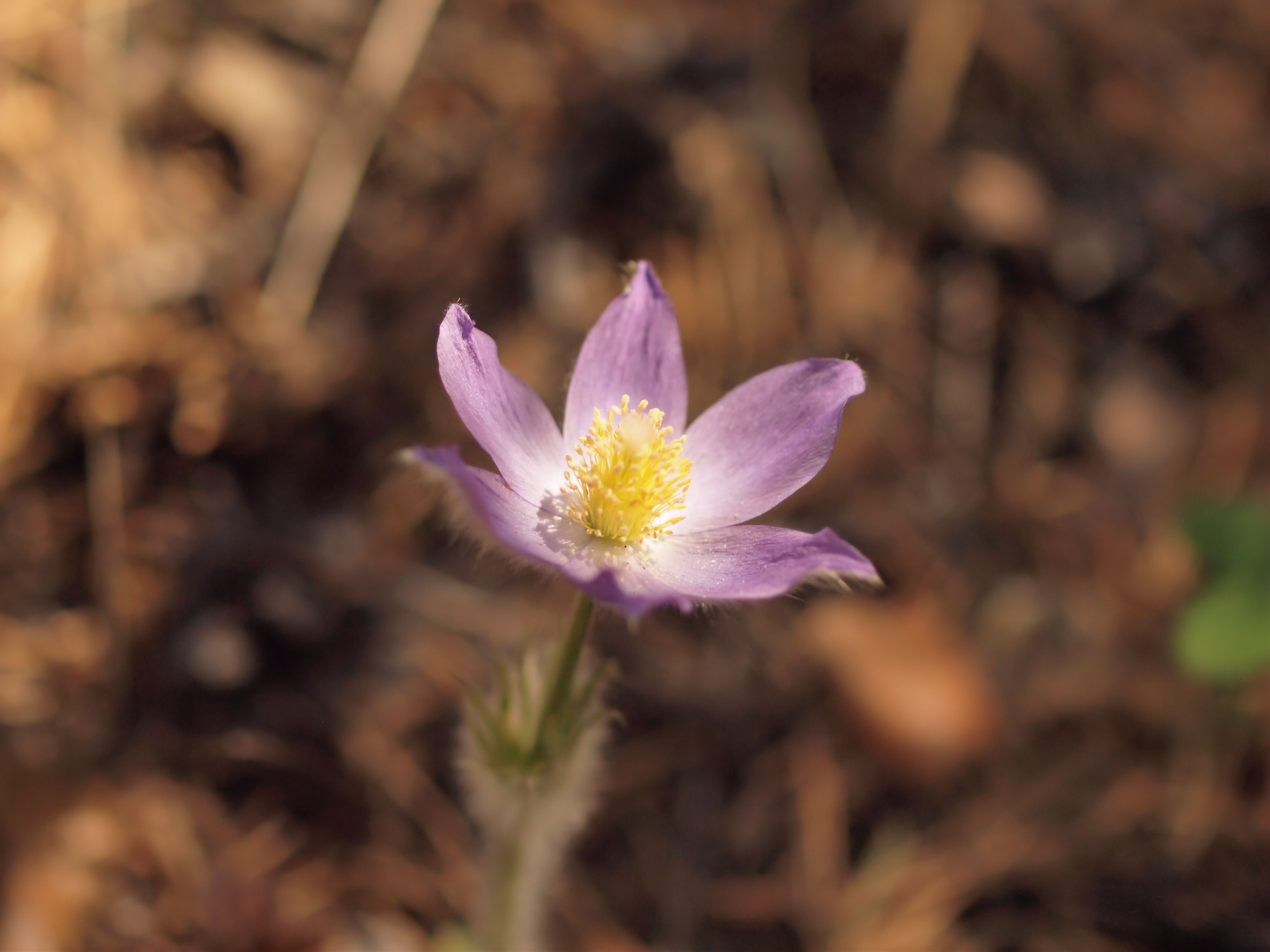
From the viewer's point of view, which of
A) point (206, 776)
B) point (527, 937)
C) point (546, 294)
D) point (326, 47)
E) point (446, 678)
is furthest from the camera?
point (326, 47)

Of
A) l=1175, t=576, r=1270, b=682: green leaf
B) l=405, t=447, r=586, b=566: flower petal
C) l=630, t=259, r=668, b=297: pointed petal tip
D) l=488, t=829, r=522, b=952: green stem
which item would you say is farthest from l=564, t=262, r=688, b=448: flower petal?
l=1175, t=576, r=1270, b=682: green leaf

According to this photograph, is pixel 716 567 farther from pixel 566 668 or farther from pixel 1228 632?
pixel 1228 632

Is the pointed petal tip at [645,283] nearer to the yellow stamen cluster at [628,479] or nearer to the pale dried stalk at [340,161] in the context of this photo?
the yellow stamen cluster at [628,479]

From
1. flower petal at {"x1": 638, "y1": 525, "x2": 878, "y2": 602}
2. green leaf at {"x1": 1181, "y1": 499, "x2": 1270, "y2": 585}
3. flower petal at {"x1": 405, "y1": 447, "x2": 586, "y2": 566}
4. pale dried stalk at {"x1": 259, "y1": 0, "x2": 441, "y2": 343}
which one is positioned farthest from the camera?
pale dried stalk at {"x1": 259, "y1": 0, "x2": 441, "y2": 343}

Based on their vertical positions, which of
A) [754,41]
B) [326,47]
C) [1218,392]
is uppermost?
[754,41]

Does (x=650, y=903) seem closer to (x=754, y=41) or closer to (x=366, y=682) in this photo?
(x=366, y=682)

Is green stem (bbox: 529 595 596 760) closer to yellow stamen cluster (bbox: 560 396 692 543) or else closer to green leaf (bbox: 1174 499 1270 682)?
yellow stamen cluster (bbox: 560 396 692 543)

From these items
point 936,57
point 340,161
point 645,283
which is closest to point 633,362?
point 645,283

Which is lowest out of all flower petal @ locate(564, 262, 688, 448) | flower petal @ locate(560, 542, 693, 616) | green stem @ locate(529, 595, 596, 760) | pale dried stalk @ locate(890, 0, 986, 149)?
green stem @ locate(529, 595, 596, 760)

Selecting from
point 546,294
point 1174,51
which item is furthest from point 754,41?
point 1174,51
